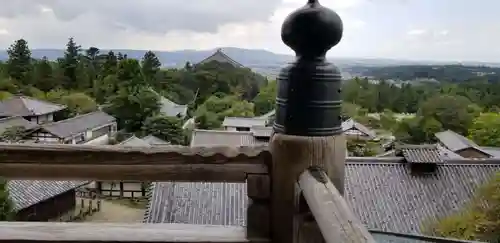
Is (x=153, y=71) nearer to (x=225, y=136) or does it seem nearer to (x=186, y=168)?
(x=225, y=136)

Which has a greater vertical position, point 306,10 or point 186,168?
point 306,10

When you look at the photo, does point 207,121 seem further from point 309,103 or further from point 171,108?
point 309,103

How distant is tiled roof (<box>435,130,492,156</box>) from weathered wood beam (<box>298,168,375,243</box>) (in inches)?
486

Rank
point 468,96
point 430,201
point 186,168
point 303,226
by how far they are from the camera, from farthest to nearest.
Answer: point 468,96
point 430,201
point 186,168
point 303,226

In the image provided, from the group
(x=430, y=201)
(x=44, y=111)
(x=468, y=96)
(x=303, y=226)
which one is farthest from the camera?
(x=468, y=96)

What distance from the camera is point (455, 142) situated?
1278 cm

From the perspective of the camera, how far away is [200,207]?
505cm

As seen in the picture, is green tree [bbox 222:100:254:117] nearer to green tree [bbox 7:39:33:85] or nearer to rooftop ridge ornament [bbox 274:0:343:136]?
green tree [bbox 7:39:33:85]

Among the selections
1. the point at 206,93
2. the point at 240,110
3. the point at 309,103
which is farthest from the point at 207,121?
the point at 309,103

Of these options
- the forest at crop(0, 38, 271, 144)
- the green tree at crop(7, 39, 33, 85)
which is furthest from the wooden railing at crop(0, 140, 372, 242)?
the green tree at crop(7, 39, 33, 85)

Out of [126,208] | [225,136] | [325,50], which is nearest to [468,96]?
[225,136]

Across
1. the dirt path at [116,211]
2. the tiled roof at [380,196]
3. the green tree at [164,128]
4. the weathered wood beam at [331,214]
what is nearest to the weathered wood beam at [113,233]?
the weathered wood beam at [331,214]

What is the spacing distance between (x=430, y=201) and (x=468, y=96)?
43.5 feet

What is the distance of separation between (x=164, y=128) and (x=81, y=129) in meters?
2.32
